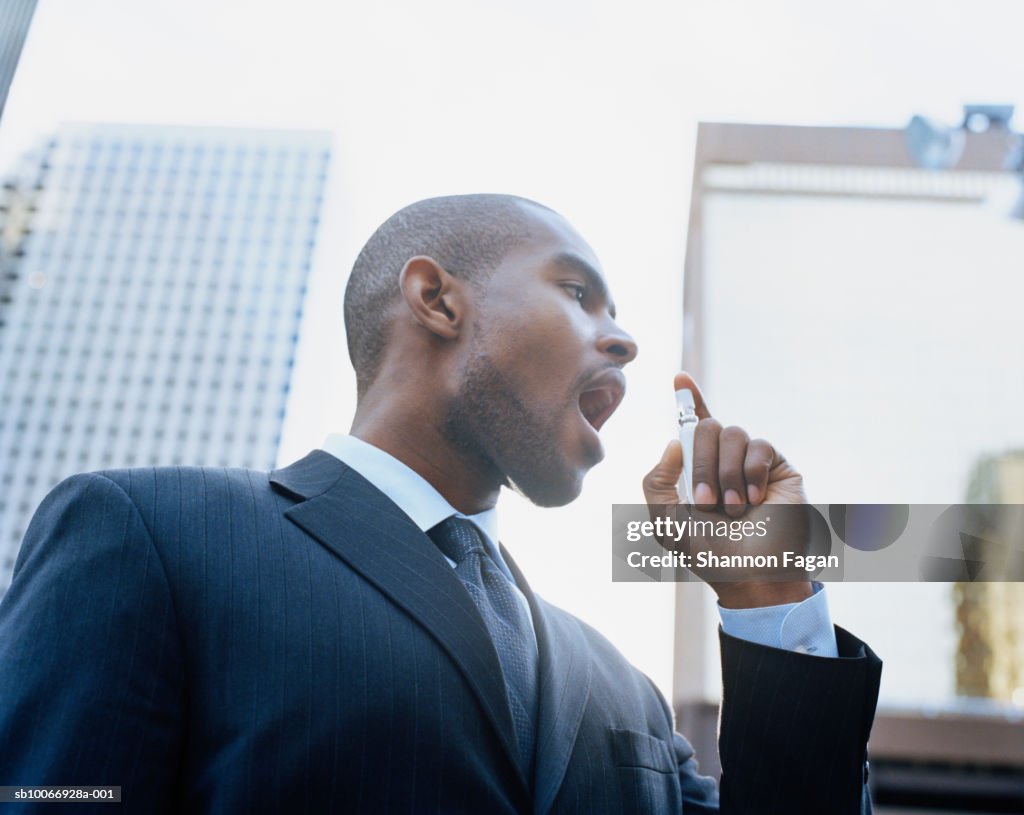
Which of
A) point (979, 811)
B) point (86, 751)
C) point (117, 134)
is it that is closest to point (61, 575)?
point (86, 751)

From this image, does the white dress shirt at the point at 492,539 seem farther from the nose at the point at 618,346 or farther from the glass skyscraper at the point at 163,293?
the glass skyscraper at the point at 163,293

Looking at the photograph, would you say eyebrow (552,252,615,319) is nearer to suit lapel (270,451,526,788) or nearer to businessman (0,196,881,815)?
businessman (0,196,881,815)

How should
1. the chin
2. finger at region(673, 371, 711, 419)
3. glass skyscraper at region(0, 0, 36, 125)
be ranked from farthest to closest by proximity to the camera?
glass skyscraper at region(0, 0, 36, 125) → the chin → finger at region(673, 371, 711, 419)

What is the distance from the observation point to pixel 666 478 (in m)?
1.80

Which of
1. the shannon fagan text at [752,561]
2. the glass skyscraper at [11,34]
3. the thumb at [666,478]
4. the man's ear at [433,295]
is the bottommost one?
the shannon fagan text at [752,561]

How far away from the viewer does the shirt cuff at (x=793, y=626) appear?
1.67 m

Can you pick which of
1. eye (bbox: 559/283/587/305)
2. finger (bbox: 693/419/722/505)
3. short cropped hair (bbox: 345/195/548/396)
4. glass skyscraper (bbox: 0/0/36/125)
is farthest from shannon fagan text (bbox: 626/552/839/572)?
glass skyscraper (bbox: 0/0/36/125)

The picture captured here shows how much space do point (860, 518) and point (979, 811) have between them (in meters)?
44.7

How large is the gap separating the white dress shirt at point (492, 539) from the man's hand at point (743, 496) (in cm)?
3

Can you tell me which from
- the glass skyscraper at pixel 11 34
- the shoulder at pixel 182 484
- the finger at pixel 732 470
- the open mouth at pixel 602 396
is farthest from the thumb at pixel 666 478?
the glass skyscraper at pixel 11 34

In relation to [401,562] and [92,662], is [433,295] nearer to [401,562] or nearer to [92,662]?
[401,562]

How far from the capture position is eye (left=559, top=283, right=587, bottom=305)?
2030 millimetres

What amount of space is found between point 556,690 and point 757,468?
587mm

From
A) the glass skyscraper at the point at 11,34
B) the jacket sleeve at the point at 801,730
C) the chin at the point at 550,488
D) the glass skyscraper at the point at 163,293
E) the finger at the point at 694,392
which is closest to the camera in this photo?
the jacket sleeve at the point at 801,730
